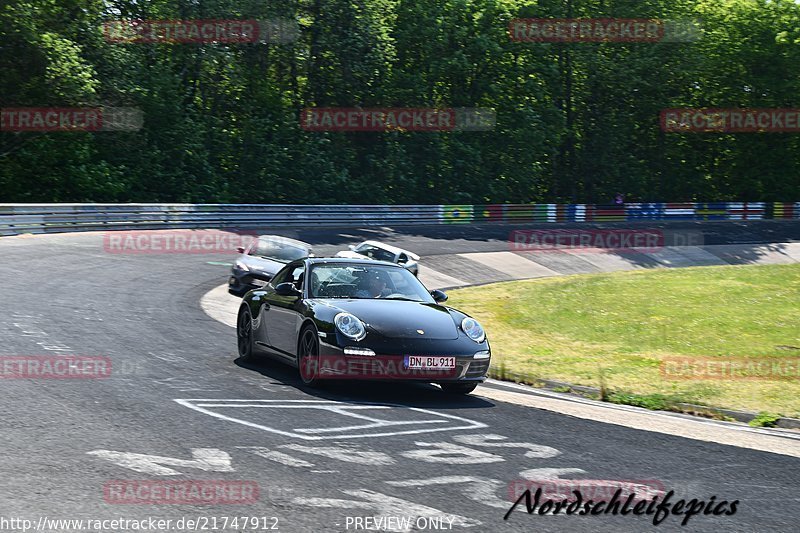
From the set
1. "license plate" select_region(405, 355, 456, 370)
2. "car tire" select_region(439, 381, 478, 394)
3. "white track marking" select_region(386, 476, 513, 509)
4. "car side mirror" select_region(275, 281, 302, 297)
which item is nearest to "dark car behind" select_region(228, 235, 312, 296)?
"car side mirror" select_region(275, 281, 302, 297)

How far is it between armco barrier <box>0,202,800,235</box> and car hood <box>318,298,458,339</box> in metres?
22.9

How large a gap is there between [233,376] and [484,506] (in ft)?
18.5

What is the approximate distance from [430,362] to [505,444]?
2279mm

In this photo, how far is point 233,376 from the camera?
1147 cm

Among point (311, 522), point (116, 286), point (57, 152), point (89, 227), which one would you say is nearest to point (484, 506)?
point (311, 522)

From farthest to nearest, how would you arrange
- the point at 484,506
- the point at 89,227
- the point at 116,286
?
the point at 89,227 → the point at 116,286 → the point at 484,506

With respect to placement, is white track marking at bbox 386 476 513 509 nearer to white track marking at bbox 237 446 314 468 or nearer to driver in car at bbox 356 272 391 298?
white track marking at bbox 237 446 314 468

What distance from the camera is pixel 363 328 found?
10555 mm

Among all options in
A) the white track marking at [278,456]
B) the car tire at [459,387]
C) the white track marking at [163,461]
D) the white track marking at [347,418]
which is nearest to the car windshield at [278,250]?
the car tire at [459,387]

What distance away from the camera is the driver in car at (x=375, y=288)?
11742 mm

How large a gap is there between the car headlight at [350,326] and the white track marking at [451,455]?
2.43 meters

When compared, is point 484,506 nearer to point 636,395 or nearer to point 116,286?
point 636,395

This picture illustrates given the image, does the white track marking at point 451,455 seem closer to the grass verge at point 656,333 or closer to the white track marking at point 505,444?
the white track marking at point 505,444

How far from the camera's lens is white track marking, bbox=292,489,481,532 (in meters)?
6.03
